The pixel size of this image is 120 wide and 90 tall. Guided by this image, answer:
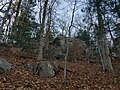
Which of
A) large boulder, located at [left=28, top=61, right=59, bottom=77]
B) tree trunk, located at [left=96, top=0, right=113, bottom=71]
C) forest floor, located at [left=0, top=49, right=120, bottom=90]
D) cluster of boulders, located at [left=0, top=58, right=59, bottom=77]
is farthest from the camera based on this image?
tree trunk, located at [left=96, top=0, right=113, bottom=71]

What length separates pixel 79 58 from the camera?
85.6 feet

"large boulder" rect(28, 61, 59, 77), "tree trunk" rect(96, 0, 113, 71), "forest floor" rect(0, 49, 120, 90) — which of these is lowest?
"forest floor" rect(0, 49, 120, 90)

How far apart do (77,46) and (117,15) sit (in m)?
9.80

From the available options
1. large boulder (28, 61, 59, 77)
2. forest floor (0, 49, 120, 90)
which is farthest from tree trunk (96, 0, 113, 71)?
large boulder (28, 61, 59, 77)

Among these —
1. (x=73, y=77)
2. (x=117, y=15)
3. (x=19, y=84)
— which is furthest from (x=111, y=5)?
(x=19, y=84)

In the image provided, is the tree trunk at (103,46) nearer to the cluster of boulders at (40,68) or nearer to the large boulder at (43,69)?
the cluster of boulders at (40,68)

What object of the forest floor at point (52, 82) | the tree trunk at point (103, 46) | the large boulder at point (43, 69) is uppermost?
the tree trunk at point (103, 46)

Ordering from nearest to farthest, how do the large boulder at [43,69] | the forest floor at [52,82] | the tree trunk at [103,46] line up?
the forest floor at [52,82] → the large boulder at [43,69] → the tree trunk at [103,46]

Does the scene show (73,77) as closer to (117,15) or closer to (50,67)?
(50,67)

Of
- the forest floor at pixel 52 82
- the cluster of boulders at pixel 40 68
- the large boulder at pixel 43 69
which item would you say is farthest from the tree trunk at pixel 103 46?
the large boulder at pixel 43 69

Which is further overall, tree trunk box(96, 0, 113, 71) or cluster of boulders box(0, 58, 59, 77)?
tree trunk box(96, 0, 113, 71)

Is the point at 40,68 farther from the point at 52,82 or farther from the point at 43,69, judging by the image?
the point at 52,82

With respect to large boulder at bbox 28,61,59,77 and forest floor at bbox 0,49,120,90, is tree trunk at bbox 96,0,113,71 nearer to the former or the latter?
forest floor at bbox 0,49,120,90

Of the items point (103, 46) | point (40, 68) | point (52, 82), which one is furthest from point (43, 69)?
point (103, 46)
